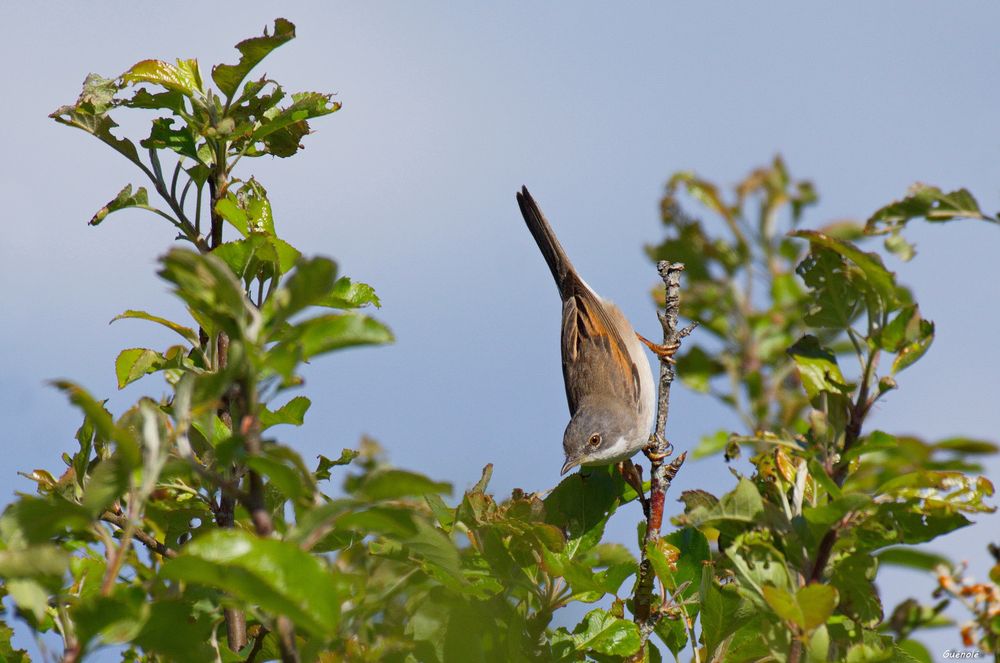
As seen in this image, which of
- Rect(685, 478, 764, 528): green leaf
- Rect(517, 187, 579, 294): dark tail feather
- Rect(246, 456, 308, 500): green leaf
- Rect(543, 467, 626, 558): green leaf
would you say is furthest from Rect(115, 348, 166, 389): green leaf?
Rect(517, 187, 579, 294): dark tail feather

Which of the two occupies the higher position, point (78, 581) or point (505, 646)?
point (78, 581)

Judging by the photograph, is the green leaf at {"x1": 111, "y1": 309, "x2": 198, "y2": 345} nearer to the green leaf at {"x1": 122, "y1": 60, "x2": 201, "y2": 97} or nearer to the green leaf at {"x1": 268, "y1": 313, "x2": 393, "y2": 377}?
the green leaf at {"x1": 122, "y1": 60, "x2": 201, "y2": 97}

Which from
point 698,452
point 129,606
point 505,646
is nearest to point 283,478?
point 129,606

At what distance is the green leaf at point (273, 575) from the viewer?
154 centimetres

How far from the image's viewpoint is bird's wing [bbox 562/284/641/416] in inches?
381

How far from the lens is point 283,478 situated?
1734 mm

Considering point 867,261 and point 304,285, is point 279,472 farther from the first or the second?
point 867,261

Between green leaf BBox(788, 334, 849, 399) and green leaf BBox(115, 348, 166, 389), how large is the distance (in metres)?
2.26

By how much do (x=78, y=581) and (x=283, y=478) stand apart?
1.70 meters

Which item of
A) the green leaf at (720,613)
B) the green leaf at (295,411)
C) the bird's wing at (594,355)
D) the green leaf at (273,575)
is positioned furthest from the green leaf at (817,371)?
the bird's wing at (594,355)

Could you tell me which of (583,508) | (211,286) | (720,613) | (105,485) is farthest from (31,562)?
(583,508)

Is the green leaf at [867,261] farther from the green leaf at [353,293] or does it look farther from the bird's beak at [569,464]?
the bird's beak at [569,464]

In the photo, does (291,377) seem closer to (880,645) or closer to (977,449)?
(977,449)

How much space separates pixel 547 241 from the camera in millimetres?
11383
